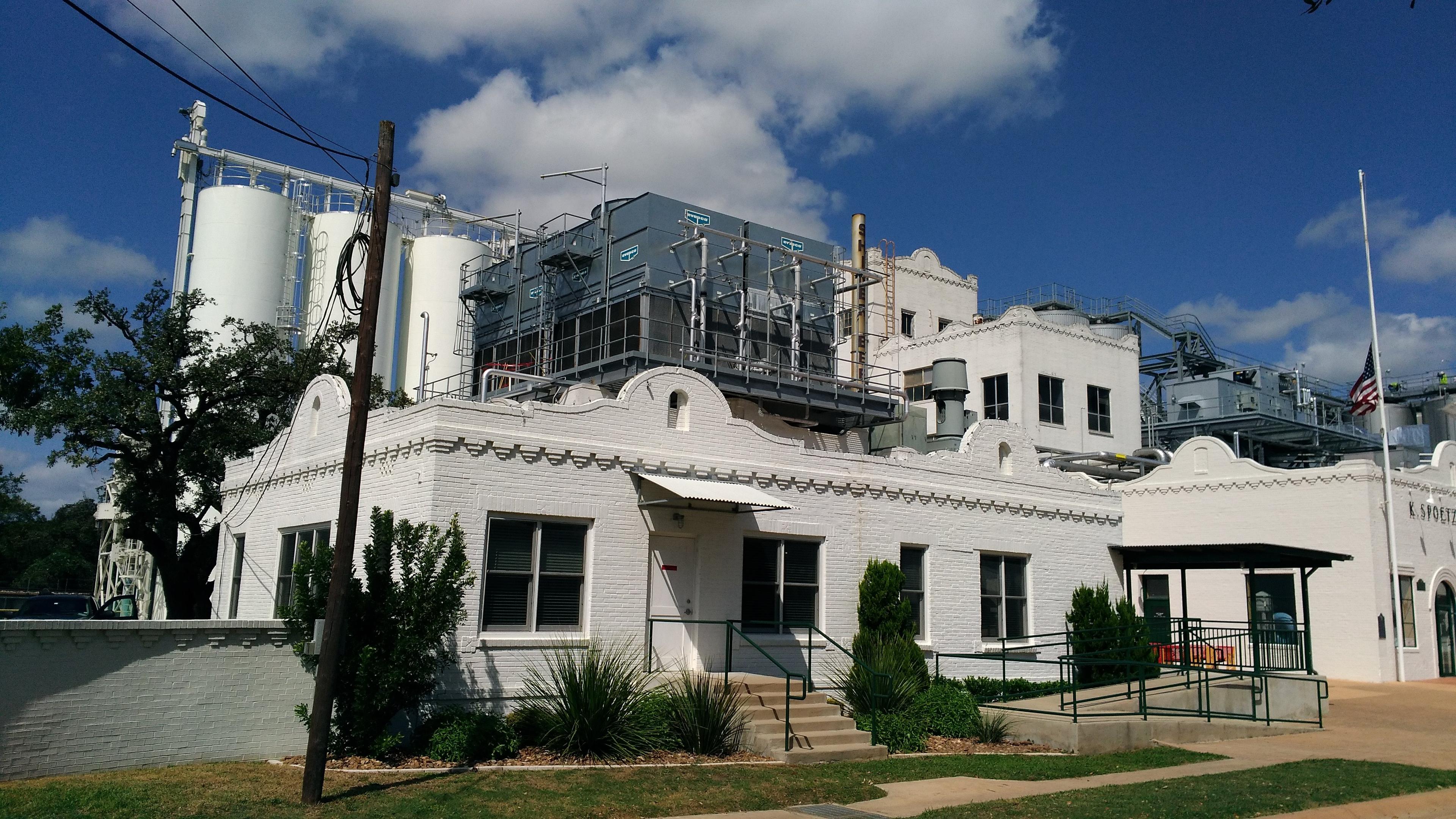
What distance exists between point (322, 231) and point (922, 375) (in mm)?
27043

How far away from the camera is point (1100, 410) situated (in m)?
42.8

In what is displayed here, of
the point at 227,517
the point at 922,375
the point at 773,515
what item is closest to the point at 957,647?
the point at 773,515

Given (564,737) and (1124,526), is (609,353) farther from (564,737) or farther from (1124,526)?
(1124,526)

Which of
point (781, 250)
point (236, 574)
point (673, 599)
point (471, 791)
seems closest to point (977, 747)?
point (673, 599)

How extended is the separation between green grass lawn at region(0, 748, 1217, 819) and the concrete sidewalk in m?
0.49

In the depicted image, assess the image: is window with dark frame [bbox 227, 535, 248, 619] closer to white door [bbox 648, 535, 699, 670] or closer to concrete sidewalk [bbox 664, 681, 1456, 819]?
white door [bbox 648, 535, 699, 670]

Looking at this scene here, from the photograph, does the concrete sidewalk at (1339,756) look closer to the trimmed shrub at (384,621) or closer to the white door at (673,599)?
the trimmed shrub at (384,621)

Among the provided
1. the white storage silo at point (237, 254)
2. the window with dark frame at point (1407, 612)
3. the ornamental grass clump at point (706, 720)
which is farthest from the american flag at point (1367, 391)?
the white storage silo at point (237, 254)

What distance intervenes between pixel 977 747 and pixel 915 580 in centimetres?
464

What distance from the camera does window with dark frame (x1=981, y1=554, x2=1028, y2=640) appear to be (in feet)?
73.5

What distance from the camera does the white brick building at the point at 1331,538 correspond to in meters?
27.5

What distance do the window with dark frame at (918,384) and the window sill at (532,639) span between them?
29.1 metres

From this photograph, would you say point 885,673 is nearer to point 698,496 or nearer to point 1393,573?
→ point 698,496

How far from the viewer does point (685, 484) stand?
17.3 metres
